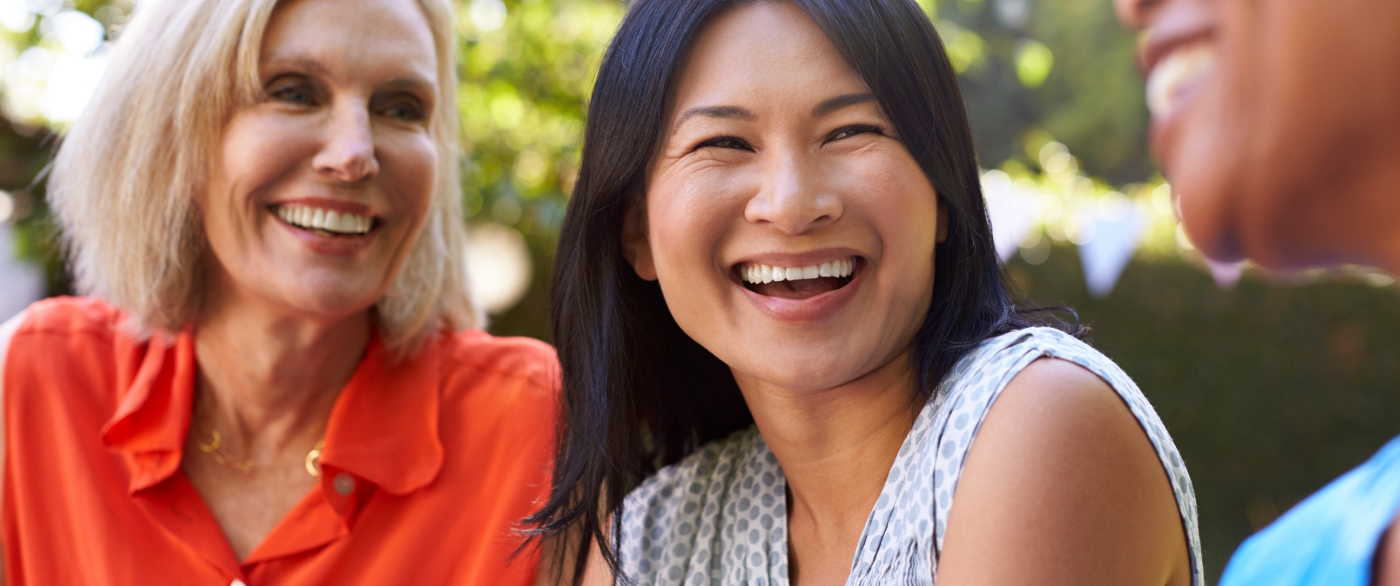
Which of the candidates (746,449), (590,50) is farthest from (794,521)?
(590,50)

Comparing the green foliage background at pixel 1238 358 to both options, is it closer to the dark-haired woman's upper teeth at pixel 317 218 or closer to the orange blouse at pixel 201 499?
the orange blouse at pixel 201 499

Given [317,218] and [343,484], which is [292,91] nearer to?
[317,218]

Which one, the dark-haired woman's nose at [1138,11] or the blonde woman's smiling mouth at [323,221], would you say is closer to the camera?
the dark-haired woman's nose at [1138,11]

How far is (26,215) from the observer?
475 cm

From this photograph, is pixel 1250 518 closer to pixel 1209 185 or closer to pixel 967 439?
pixel 967 439

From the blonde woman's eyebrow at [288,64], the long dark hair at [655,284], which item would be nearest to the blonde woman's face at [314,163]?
the blonde woman's eyebrow at [288,64]

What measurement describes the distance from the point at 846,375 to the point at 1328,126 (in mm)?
1162

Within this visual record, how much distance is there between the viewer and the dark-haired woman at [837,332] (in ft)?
4.76

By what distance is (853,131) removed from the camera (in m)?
1.68

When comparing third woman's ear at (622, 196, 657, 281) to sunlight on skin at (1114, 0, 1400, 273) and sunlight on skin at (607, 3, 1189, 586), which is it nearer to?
sunlight on skin at (607, 3, 1189, 586)

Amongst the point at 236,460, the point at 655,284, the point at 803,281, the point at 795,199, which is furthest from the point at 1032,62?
the point at 236,460

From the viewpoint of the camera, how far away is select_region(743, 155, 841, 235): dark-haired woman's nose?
161 cm

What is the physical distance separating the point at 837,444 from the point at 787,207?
49 centimetres

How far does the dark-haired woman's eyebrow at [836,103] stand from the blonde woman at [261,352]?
1.01 meters
